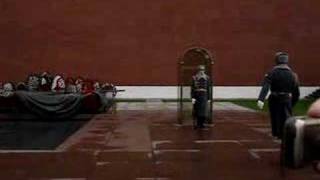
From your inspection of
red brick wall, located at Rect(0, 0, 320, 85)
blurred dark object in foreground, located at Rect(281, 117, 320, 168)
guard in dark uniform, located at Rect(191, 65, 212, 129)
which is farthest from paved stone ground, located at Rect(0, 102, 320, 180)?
red brick wall, located at Rect(0, 0, 320, 85)

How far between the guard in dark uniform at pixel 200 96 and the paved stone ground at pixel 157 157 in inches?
15.5

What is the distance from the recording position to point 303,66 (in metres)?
37.1

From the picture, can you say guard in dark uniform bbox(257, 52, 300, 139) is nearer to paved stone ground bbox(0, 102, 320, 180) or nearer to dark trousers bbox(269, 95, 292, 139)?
dark trousers bbox(269, 95, 292, 139)

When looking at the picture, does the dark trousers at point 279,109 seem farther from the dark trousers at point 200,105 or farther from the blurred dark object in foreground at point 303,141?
the blurred dark object in foreground at point 303,141

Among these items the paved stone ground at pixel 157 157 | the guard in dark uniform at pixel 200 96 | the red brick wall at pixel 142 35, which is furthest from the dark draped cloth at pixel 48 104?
the red brick wall at pixel 142 35

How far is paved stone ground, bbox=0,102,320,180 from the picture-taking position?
920cm

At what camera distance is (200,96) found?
1652cm

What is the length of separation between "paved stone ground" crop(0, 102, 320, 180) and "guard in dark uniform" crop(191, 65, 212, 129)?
1.29ft

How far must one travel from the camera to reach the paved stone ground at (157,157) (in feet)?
30.2

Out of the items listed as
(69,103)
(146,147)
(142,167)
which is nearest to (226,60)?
(69,103)

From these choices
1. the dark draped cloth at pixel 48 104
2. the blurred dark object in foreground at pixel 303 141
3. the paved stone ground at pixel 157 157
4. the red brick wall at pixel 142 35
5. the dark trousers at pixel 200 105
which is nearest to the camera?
the blurred dark object in foreground at pixel 303 141

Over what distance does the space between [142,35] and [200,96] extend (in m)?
20.4

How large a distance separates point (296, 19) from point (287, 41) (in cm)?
134

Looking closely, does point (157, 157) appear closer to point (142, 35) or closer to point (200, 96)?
point (200, 96)
